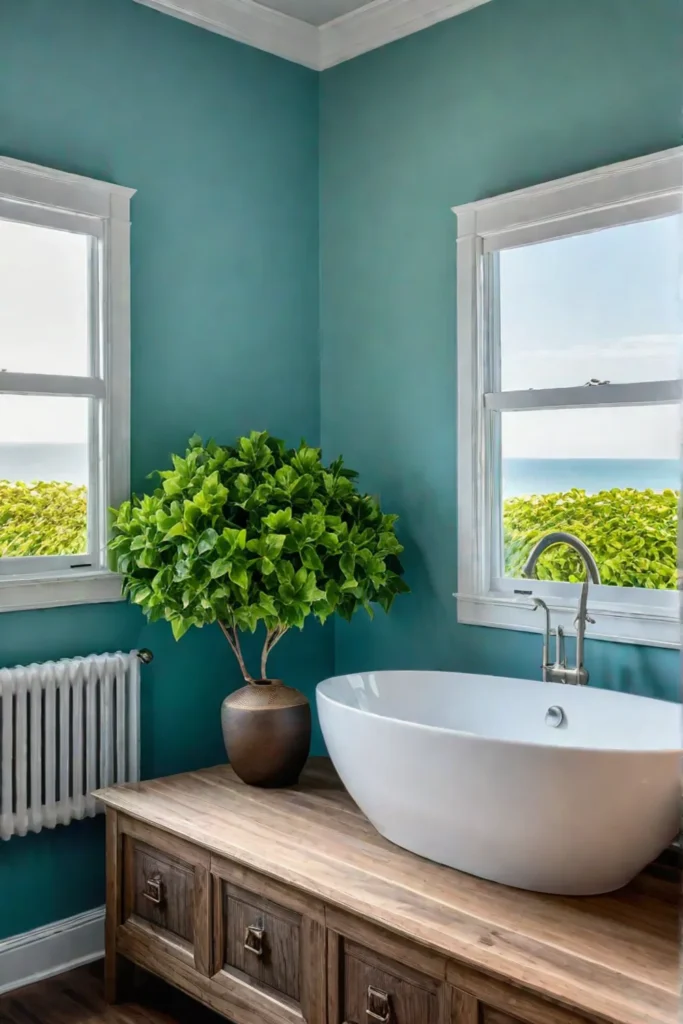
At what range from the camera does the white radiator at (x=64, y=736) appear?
259 cm

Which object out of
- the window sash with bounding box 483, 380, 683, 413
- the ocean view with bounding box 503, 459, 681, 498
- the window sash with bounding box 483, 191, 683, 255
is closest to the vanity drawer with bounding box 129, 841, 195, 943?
the ocean view with bounding box 503, 459, 681, 498

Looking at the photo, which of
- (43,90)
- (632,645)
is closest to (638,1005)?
(632,645)

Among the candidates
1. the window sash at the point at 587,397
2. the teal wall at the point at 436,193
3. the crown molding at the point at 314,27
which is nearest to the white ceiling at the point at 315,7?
the crown molding at the point at 314,27

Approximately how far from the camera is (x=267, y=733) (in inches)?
104

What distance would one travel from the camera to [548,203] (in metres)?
2.71

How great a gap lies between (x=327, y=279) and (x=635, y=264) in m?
1.19

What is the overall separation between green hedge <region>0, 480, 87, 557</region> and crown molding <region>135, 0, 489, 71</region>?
152 centimetres

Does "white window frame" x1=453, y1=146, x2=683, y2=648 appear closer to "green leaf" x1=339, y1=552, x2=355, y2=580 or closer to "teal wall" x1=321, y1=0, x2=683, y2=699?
"teal wall" x1=321, y1=0, x2=683, y2=699

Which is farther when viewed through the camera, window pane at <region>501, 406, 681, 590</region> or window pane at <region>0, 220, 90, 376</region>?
window pane at <region>0, 220, 90, 376</region>

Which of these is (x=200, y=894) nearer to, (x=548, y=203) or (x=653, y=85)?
(x=548, y=203)

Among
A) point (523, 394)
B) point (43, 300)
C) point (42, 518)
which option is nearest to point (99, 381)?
point (43, 300)

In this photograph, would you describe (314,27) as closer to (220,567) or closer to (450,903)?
(220,567)

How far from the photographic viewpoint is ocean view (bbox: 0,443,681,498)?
8.48 ft

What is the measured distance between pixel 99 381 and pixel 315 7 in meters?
1.46
